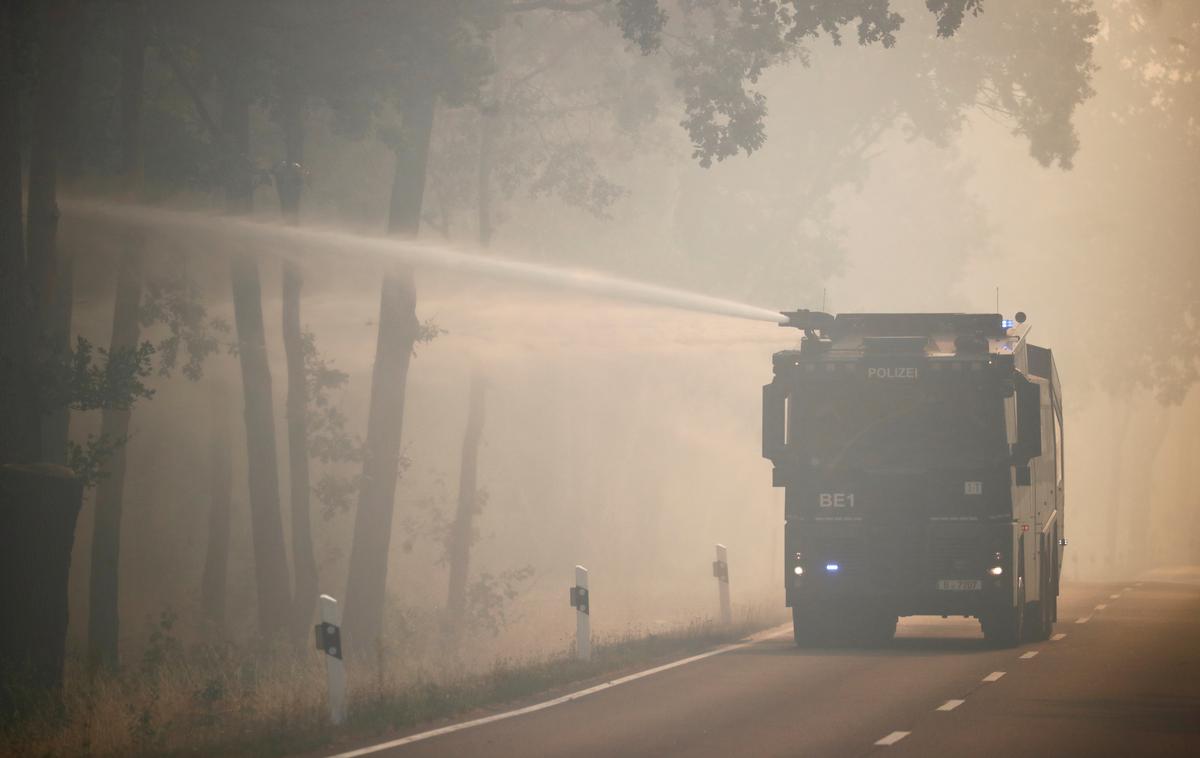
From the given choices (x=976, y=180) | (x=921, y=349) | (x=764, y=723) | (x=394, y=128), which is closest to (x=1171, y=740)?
(x=764, y=723)

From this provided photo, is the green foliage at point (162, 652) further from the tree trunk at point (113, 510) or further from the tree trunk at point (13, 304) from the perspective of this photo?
the tree trunk at point (13, 304)

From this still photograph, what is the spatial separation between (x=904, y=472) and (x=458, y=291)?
21689mm

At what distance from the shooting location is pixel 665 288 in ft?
170

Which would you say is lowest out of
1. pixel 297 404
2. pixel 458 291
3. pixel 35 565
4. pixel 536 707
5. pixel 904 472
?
pixel 536 707

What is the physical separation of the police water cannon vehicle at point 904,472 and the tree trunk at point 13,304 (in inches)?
369

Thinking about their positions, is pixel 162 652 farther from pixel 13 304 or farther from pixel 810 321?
pixel 810 321

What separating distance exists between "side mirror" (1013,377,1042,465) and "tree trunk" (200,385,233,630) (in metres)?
20.3

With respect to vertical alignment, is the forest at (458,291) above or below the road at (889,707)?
above

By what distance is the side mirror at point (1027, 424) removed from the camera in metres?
23.7

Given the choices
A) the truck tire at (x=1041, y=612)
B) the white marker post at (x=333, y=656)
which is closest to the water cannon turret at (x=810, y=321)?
the truck tire at (x=1041, y=612)

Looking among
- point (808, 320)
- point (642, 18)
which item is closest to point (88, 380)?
point (808, 320)

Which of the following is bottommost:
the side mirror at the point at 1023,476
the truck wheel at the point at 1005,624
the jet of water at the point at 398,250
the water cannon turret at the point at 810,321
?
the truck wheel at the point at 1005,624

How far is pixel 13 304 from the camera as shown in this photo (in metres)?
19.0

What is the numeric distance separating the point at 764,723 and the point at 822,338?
32.3 feet
